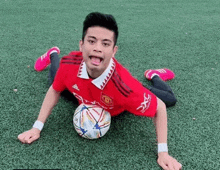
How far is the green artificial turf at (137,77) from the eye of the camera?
5.37 ft

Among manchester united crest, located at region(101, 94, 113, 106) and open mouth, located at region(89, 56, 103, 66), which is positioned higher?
open mouth, located at region(89, 56, 103, 66)

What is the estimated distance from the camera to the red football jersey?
1466 mm

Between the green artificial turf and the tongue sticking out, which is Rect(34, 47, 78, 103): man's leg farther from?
the tongue sticking out

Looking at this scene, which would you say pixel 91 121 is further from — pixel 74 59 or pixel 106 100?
pixel 74 59

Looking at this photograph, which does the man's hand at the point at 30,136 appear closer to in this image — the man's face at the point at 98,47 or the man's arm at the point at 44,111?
the man's arm at the point at 44,111

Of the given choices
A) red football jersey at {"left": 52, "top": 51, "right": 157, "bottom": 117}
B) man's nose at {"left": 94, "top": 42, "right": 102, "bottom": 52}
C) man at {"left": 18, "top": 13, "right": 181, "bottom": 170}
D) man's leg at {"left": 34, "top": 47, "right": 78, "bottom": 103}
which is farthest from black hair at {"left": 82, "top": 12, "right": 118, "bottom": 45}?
man's leg at {"left": 34, "top": 47, "right": 78, "bottom": 103}

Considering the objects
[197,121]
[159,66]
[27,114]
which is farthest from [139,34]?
[27,114]

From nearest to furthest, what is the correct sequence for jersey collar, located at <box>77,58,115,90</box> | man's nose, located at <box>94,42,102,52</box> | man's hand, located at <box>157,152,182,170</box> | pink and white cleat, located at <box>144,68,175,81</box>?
1. man's nose, located at <box>94,42,102,52</box>
2. jersey collar, located at <box>77,58,115,90</box>
3. man's hand, located at <box>157,152,182,170</box>
4. pink and white cleat, located at <box>144,68,175,81</box>

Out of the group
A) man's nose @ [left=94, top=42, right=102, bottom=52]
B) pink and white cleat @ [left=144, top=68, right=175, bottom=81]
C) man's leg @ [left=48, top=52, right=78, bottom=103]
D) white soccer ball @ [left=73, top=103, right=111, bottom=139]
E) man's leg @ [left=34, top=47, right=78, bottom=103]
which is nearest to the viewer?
man's nose @ [left=94, top=42, right=102, bottom=52]

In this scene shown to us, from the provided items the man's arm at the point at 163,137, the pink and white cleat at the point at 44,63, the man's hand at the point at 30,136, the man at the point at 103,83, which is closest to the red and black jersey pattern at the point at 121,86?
the man at the point at 103,83

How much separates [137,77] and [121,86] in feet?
4.06

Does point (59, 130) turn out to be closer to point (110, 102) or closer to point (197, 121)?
point (110, 102)

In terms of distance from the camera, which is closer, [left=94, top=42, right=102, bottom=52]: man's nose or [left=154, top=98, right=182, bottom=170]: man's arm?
[left=94, top=42, right=102, bottom=52]: man's nose

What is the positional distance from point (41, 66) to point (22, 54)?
0.53 metres
